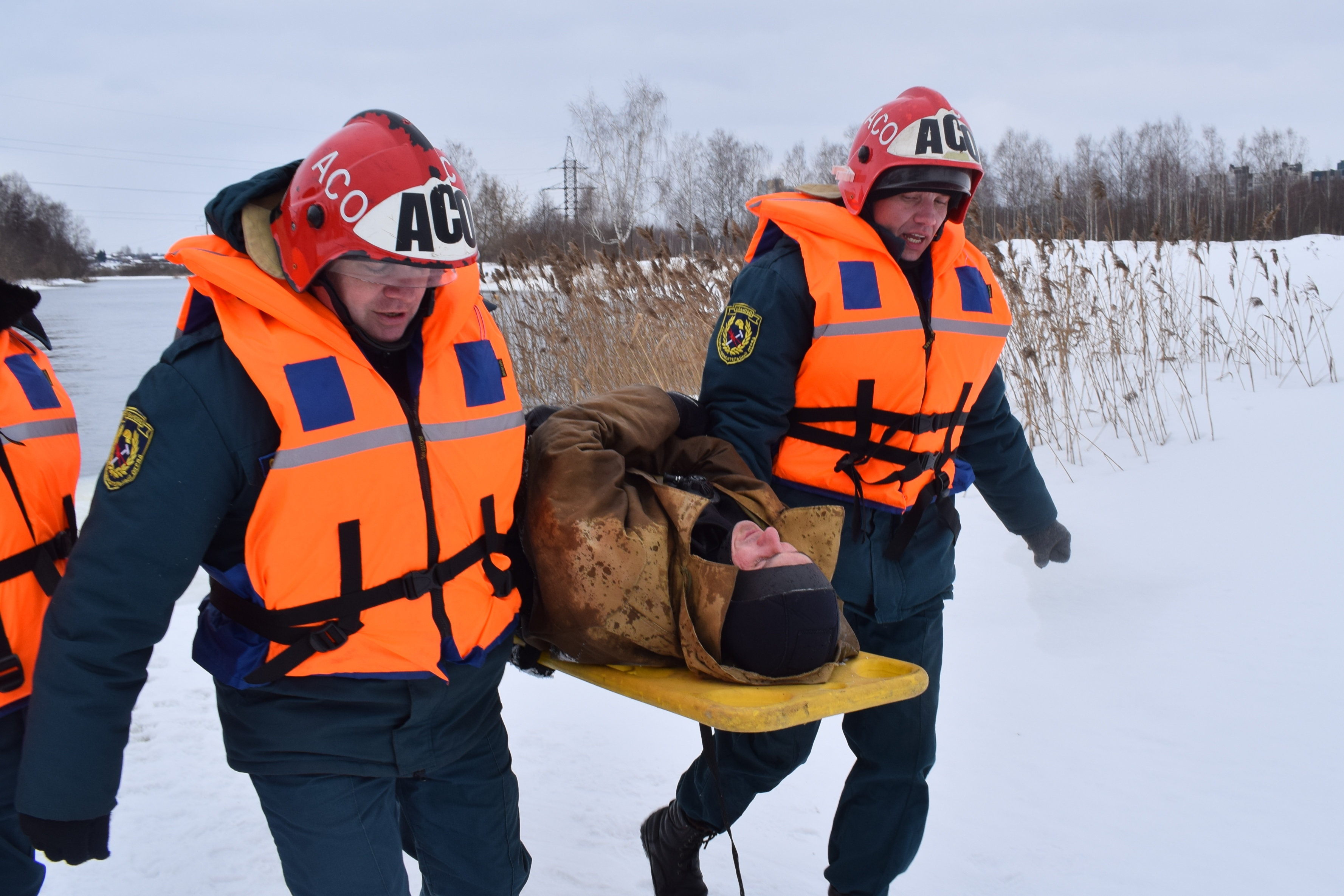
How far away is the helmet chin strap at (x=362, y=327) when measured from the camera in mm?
1590

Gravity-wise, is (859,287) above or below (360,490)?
→ above

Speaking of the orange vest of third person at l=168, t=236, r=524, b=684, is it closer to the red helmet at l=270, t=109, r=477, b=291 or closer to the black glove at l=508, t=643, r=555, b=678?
the red helmet at l=270, t=109, r=477, b=291

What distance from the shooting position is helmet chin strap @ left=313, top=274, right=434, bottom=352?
1.59 metres

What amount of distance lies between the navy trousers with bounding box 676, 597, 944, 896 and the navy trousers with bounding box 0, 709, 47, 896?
1.41 m

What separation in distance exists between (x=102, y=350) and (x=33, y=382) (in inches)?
574

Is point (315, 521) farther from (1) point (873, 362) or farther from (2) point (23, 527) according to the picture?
(1) point (873, 362)

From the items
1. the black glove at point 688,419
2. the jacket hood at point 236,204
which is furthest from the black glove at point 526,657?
the jacket hood at point 236,204

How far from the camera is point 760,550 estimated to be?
199 cm

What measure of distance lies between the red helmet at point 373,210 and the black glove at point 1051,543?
193 centimetres

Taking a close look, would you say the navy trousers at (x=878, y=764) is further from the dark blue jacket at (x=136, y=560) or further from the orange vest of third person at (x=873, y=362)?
the dark blue jacket at (x=136, y=560)

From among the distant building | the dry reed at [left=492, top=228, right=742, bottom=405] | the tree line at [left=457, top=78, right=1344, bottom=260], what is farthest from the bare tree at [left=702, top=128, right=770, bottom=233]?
the dry reed at [left=492, top=228, right=742, bottom=405]

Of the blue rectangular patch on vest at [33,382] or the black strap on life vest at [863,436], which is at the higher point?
the blue rectangular patch on vest at [33,382]

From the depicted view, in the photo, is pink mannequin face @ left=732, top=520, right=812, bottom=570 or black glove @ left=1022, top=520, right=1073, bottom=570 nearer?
pink mannequin face @ left=732, top=520, right=812, bottom=570

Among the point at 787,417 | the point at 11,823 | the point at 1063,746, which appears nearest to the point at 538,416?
the point at 787,417
